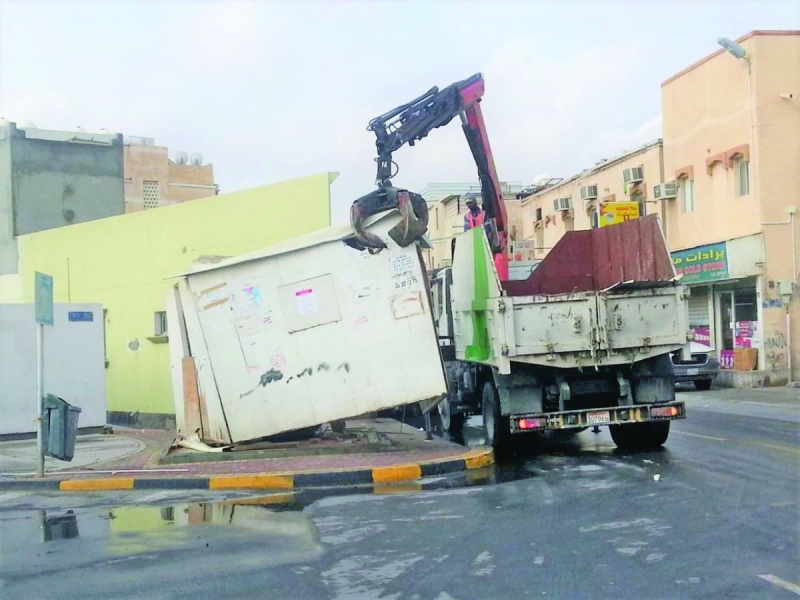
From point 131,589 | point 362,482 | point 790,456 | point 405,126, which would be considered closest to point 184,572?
point 131,589

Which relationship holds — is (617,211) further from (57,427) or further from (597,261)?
(57,427)

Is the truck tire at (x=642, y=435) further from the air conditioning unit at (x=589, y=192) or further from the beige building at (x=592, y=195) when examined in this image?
the air conditioning unit at (x=589, y=192)

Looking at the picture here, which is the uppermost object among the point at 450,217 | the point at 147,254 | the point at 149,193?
the point at 149,193

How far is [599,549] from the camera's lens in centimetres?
698

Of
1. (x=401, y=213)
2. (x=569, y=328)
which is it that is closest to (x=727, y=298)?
(x=569, y=328)

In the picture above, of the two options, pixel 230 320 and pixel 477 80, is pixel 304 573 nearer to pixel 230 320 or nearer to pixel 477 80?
pixel 230 320

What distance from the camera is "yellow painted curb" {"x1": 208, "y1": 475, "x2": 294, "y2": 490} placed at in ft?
36.3

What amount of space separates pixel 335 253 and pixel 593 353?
3.79 metres

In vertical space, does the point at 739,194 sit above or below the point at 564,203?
below

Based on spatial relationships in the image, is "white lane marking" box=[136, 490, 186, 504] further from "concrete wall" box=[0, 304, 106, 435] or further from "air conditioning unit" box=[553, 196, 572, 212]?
"air conditioning unit" box=[553, 196, 572, 212]

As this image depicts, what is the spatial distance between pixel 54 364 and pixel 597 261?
10.1 m

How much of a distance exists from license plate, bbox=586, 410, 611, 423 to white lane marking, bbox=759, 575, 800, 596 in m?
5.68

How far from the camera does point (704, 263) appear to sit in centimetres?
2883

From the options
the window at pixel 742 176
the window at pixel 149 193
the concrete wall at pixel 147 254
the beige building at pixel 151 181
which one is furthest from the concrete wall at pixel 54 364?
the window at pixel 149 193
